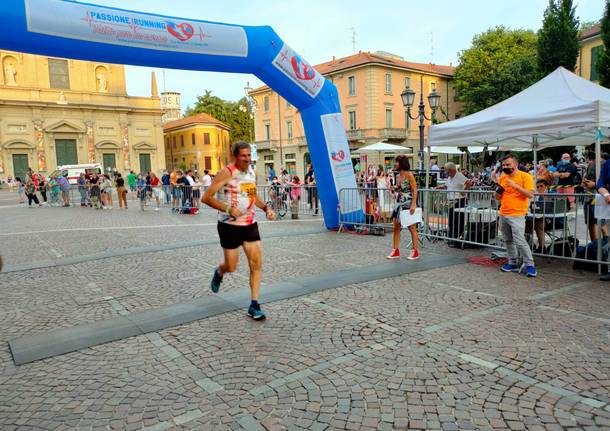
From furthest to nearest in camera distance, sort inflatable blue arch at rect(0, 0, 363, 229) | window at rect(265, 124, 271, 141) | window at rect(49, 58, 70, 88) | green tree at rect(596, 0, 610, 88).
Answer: window at rect(265, 124, 271, 141) → window at rect(49, 58, 70, 88) → green tree at rect(596, 0, 610, 88) → inflatable blue arch at rect(0, 0, 363, 229)

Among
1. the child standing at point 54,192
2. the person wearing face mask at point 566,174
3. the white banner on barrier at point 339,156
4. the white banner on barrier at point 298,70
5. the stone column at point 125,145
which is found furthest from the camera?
the stone column at point 125,145

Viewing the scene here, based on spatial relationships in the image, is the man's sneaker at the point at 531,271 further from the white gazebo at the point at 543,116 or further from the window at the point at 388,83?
the window at the point at 388,83

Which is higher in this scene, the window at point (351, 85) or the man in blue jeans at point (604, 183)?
the window at point (351, 85)

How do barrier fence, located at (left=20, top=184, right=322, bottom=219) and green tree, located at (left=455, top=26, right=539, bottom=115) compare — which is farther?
green tree, located at (left=455, top=26, right=539, bottom=115)

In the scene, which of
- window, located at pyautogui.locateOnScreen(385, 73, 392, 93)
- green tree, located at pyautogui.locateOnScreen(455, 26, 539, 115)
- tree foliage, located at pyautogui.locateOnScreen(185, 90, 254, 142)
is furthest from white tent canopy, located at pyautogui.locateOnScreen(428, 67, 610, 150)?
tree foliage, located at pyautogui.locateOnScreen(185, 90, 254, 142)

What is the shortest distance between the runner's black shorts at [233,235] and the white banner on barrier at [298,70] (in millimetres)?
5838

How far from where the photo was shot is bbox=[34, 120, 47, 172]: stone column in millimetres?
44031

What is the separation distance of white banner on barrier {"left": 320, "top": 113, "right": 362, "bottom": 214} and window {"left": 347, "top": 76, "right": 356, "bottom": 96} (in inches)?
1478

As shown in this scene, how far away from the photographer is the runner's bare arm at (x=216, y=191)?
176 inches

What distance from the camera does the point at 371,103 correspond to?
148 feet

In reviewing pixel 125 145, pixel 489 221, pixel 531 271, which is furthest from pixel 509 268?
pixel 125 145

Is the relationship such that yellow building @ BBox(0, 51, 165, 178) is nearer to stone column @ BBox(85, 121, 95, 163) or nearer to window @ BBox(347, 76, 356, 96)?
stone column @ BBox(85, 121, 95, 163)

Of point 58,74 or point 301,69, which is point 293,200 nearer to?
point 301,69

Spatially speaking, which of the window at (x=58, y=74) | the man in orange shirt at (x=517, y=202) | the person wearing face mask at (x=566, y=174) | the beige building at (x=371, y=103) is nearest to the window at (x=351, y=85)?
the beige building at (x=371, y=103)
